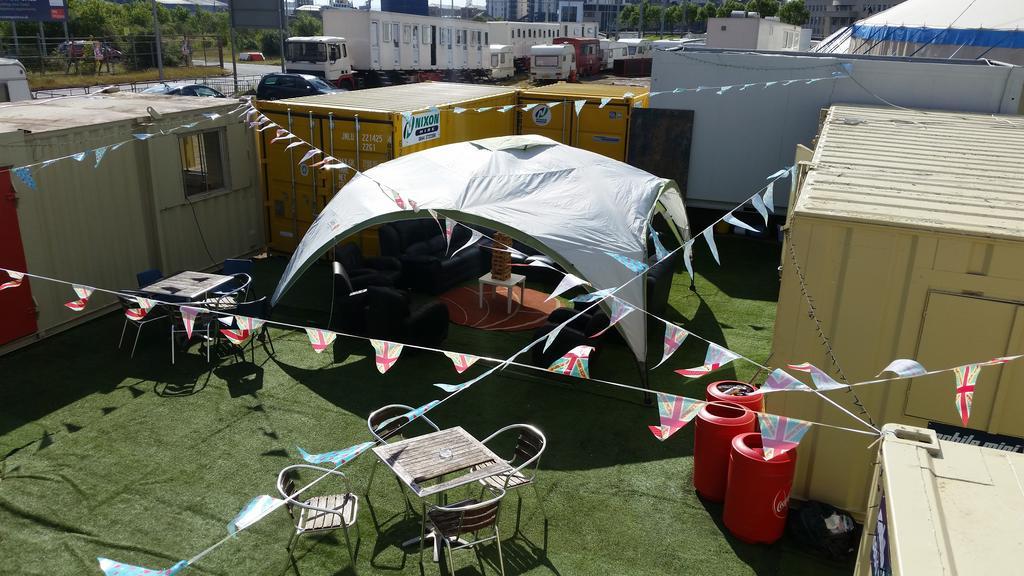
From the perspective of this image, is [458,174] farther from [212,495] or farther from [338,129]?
[212,495]

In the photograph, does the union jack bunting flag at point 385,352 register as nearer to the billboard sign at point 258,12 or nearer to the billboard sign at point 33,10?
the billboard sign at point 258,12

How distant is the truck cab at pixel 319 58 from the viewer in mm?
31453

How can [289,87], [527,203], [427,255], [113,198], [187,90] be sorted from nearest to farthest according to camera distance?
[527,203]
[113,198]
[427,255]
[187,90]
[289,87]

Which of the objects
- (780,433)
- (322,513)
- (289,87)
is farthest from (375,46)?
(780,433)

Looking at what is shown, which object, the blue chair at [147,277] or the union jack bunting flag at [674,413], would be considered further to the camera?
the blue chair at [147,277]

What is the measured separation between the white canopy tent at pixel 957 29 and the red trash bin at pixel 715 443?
16372mm

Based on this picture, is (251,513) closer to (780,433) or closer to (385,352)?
(385,352)

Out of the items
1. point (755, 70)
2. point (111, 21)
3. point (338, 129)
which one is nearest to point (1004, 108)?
point (755, 70)

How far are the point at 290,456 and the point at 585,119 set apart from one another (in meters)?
9.98

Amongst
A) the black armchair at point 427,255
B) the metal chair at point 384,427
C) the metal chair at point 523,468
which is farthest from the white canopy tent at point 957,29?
the metal chair at point 384,427

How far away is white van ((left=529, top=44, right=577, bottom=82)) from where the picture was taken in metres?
40.3

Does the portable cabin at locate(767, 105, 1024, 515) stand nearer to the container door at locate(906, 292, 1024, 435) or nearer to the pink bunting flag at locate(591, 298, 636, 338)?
the container door at locate(906, 292, 1024, 435)

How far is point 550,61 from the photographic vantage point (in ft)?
133

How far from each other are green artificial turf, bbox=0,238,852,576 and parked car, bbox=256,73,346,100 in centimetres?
1759
